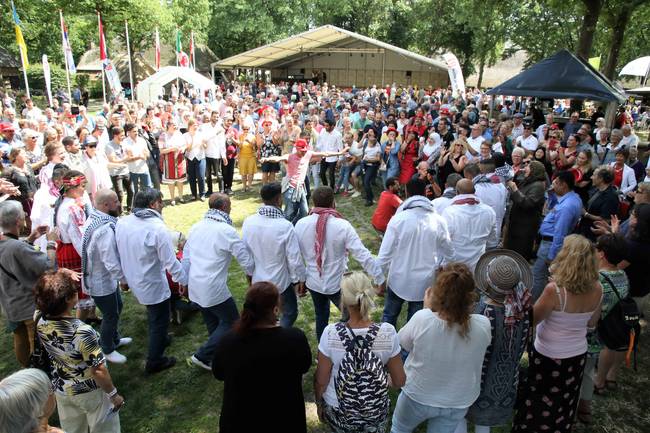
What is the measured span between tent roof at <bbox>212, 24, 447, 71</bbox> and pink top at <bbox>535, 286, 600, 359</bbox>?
2296 centimetres

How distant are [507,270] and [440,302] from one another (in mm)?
515

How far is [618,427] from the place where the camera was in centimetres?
360

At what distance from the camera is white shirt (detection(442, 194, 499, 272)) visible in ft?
14.1

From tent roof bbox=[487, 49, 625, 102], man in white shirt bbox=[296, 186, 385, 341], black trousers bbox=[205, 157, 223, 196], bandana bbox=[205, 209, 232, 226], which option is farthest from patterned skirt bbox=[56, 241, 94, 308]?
tent roof bbox=[487, 49, 625, 102]

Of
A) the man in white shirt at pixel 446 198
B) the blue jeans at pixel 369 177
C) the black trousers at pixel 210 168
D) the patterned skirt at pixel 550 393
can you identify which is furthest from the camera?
the black trousers at pixel 210 168

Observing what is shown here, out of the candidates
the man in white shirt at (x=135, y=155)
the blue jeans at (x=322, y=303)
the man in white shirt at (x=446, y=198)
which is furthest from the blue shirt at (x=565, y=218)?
the man in white shirt at (x=135, y=155)

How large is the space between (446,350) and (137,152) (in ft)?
23.8

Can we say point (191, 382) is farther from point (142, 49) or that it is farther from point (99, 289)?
point (142, 49)

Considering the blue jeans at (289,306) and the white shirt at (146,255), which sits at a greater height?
the white shirt at (146,255)

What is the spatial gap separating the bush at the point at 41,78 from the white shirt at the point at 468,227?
35.7 meters

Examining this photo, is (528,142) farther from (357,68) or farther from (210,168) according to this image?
(357,68)

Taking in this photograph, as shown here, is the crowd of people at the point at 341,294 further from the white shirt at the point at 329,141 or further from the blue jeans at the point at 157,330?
the white shirt at the point at 329,141

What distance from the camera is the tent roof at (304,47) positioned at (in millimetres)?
24375

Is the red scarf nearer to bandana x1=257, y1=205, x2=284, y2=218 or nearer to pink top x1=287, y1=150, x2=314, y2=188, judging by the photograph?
bandana x1=257, y1=205, x2=284, y2=218
